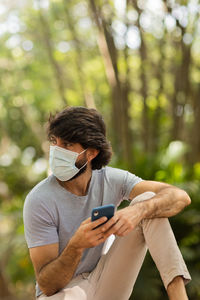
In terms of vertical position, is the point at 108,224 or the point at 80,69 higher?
the point at 108,224

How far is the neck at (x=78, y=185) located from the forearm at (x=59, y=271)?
18.0 inches

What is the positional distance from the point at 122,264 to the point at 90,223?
46 cm

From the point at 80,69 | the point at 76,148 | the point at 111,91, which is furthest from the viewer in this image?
the point at 80,69

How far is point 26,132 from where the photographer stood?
14234mm

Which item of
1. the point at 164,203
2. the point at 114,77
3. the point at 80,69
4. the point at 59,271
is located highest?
the point at 164,203

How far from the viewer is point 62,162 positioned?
256 centimetres

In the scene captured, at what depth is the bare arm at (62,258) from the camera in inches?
86.6

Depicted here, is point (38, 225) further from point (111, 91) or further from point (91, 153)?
point (111, 91)

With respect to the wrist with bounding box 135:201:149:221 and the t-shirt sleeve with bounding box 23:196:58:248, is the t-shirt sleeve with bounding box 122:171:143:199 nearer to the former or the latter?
the wrist with bounding box 135:201:149:221

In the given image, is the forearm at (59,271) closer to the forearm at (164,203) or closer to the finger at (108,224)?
the finger at (108,224)

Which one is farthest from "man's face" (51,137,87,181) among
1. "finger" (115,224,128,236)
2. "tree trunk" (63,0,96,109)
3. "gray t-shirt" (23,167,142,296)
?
"tree trunk" (63,0,96,109)

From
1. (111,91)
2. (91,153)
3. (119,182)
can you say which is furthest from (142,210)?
(111,91)

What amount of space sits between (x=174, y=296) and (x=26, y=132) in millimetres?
12349

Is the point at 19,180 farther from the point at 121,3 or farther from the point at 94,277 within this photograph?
the point at 94,277
